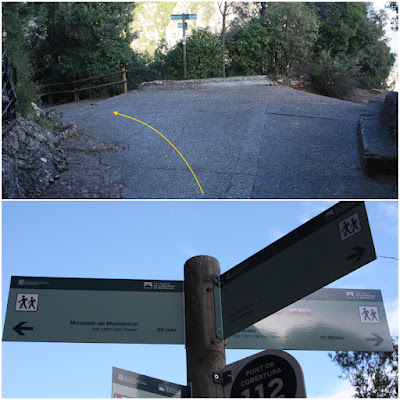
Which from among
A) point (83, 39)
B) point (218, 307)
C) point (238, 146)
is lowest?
point (218, 307)

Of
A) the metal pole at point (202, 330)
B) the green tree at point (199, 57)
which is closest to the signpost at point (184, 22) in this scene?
the green tree at point (199, 57)

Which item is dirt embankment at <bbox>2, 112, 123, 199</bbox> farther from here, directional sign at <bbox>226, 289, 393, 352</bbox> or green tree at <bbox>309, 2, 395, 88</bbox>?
green tree at <bbox>309, 2, 395, 88</bbox>

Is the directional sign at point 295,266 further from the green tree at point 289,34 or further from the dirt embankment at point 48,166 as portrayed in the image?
the green tree at point 289,34

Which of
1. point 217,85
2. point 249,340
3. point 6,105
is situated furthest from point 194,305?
point 217,85

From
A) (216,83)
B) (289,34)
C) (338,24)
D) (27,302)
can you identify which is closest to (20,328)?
(27,302)

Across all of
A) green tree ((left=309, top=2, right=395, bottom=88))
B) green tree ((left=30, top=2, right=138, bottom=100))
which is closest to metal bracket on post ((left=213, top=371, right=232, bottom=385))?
green tree ((left=309, top=2, right=395, bottom=88))

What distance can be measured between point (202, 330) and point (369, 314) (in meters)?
0.88

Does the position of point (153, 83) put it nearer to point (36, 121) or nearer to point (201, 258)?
point (36, 121)

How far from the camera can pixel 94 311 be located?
246 cm

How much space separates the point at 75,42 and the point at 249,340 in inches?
723

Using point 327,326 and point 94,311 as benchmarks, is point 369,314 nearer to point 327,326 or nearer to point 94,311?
point 327,326

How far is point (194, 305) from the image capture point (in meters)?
2.31

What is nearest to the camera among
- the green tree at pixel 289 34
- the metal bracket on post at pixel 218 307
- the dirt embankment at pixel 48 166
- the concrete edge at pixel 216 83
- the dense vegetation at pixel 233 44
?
the metal bracket on post at pixel 218 307

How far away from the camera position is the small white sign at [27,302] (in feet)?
8.01
